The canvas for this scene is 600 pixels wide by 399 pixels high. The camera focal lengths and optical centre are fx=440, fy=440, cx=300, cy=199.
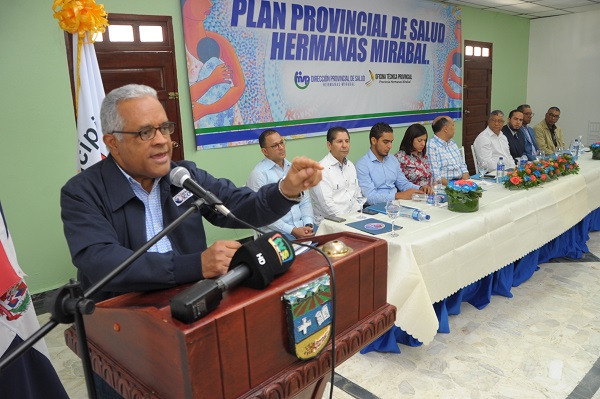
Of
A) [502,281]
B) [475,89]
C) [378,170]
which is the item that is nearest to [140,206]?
[378,170]

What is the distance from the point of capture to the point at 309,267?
0.96 meters

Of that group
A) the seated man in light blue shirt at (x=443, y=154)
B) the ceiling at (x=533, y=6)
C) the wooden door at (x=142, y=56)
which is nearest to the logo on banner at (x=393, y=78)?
the ceiling at (x=533, y=6)

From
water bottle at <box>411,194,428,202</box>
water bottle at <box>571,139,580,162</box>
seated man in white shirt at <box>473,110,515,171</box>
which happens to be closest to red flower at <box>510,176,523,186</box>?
water bottle at <box>411,194,428,202</box>

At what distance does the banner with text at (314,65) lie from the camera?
401 centimetres

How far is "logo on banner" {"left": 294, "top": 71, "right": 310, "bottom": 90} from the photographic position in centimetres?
462

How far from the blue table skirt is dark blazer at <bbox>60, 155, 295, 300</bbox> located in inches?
58.4

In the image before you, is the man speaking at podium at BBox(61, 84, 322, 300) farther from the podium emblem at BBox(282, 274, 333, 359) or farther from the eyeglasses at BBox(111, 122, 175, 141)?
the podium emblem at BBox(282, 274, 333, 359)

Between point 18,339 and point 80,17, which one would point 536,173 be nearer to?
point 80,17

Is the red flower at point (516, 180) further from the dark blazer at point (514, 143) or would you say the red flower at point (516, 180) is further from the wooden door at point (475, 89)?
the wooden door at point (475, 89)

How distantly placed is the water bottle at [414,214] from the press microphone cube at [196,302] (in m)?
1.96

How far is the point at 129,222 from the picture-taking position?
1.17 metres

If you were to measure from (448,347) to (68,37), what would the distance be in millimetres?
3342

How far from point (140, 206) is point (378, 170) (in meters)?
2.51

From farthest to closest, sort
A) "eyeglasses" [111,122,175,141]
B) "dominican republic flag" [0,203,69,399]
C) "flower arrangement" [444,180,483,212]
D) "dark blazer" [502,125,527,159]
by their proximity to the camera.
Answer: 1. "dark blazer" [502,125,527,159]
2. "flower arrangement" [444,180,483,212]
3. "dominican republic flag" [0,203,69,399]
4. "eyeglasses" [111,122,175,141]
